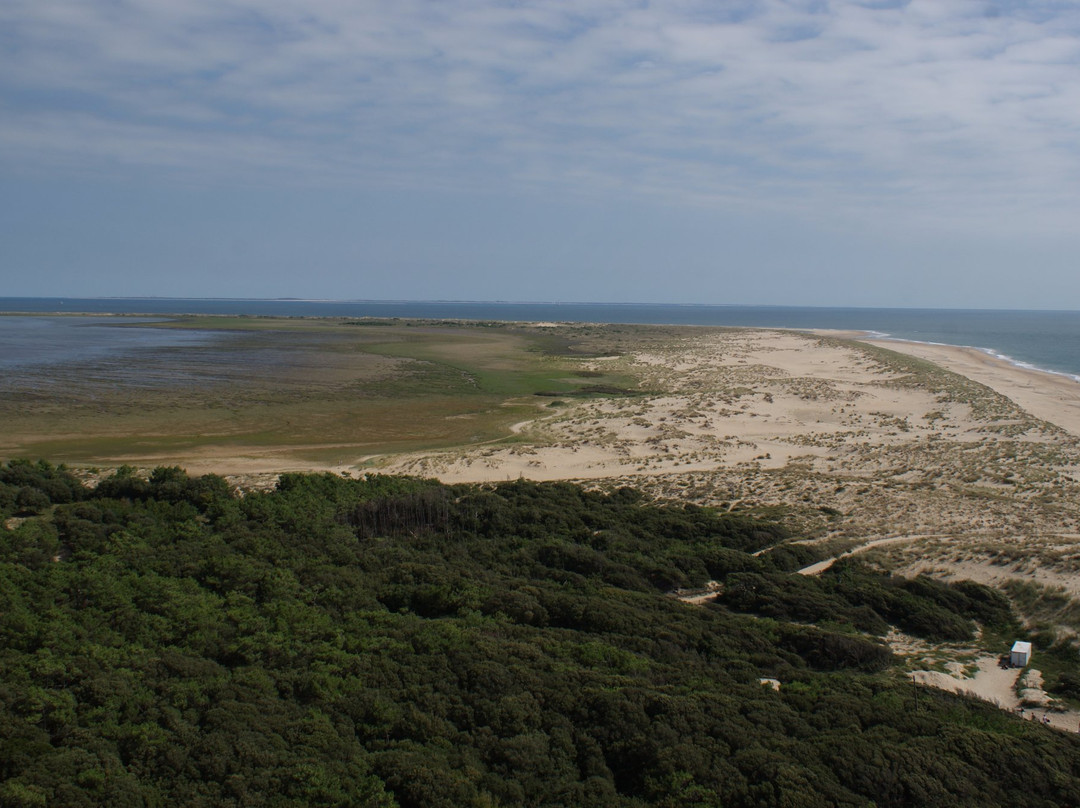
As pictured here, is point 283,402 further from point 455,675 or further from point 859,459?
point 455,675

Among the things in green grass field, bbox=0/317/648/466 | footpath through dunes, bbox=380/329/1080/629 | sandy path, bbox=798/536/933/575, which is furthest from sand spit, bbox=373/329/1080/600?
green grass field, bbox=0/317/648/466

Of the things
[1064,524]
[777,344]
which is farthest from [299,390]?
[777,344]

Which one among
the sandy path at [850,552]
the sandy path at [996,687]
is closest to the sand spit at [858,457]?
the sandy path at [850,552]

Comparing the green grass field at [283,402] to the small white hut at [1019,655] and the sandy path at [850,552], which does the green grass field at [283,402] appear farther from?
the small white hut at [1019,655]

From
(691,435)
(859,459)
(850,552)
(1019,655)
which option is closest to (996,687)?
(1019,655)

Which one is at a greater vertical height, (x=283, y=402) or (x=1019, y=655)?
(x=283, y=402)

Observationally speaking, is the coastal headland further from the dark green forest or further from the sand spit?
the dark green forest
